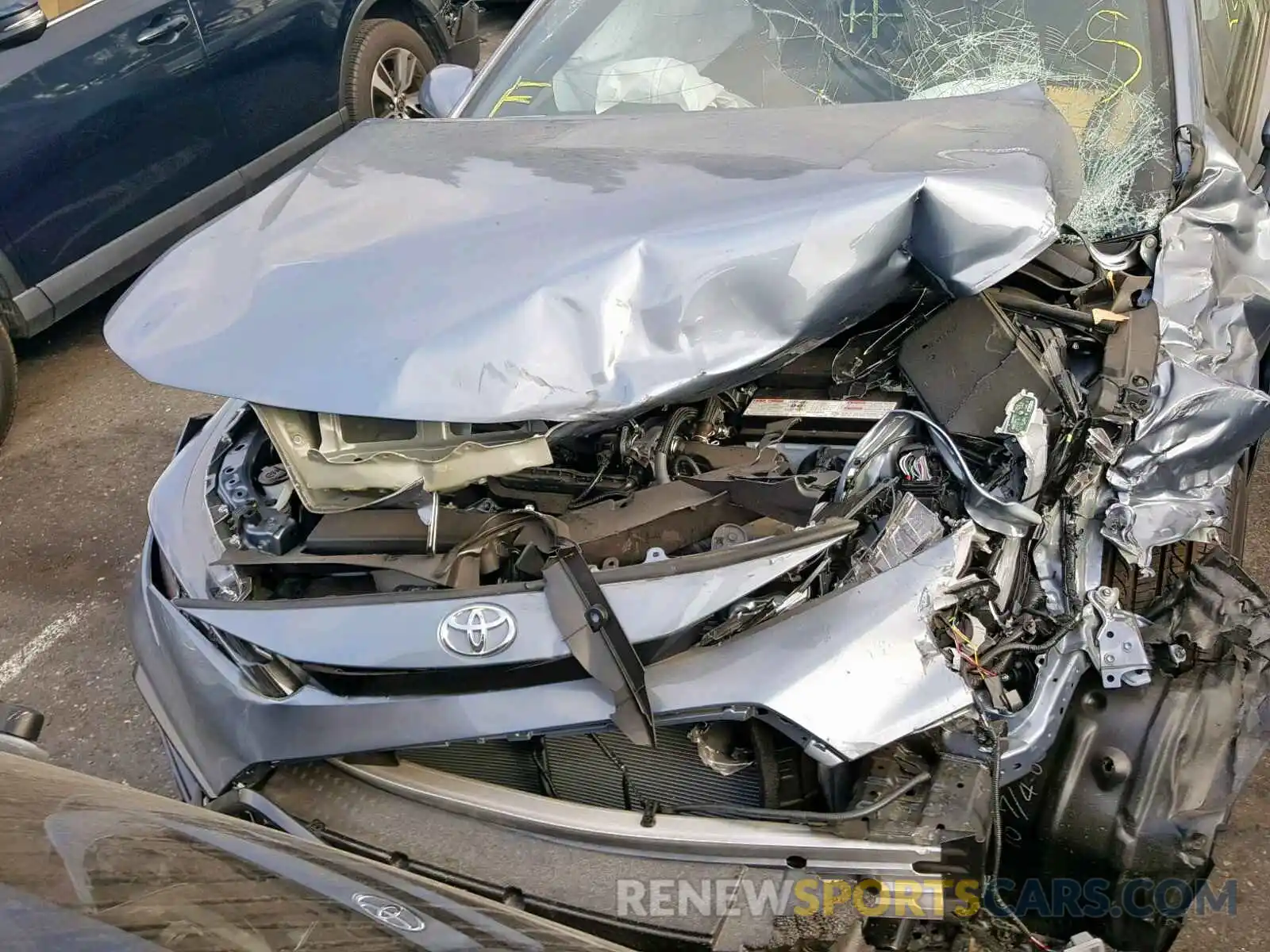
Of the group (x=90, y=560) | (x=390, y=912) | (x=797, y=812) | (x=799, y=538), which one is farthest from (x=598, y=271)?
(x=90, y=560)

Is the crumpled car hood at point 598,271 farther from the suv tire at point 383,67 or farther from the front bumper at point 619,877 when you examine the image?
the suv tire at point 383,67

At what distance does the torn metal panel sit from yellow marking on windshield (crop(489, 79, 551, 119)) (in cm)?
167

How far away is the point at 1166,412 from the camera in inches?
78.1

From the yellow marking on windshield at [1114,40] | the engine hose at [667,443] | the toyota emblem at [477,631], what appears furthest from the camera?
the yellow marking on windshield at [1114,40]

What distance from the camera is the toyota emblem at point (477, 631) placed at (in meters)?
1.67

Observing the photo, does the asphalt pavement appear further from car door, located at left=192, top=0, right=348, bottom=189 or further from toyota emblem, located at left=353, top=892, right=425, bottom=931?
toyota emblem, located at left=353, top=892, right=425, bottom=931

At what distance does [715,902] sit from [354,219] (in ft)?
4.81

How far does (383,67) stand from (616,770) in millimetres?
4550

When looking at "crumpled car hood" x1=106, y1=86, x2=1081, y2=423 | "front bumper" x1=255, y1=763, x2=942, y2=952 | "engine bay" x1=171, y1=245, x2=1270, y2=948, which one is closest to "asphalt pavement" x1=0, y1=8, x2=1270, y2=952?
"engine bay" x1=171, y1=245, x2=1270, y2=948

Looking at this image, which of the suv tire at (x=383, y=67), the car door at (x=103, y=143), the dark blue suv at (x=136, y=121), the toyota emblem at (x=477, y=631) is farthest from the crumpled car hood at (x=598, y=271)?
the suv tire at (x=383, y=67)

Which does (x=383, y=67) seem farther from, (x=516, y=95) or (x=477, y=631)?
(x=477, y=631)

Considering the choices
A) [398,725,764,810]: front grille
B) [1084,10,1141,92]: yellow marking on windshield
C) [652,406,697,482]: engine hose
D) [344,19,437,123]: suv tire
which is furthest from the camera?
[344,19,437,123]: suv tire

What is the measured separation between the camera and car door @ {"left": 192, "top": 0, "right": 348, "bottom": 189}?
450cm

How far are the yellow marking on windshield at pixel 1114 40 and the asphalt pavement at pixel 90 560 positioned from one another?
4.77 feet
